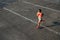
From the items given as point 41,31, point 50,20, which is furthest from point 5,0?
point 41,31

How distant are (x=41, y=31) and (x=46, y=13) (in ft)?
23.1

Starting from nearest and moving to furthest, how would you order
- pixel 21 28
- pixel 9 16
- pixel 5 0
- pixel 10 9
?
pixel 21 28 → pixel 9 16 → pixel 10 9 → pixel 5 0

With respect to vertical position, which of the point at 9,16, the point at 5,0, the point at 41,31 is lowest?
the point at 5,0

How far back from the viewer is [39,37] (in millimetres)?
16641

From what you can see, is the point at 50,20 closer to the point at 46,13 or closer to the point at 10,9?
the point at 46,13

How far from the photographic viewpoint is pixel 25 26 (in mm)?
A: 19938

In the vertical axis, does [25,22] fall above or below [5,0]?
above

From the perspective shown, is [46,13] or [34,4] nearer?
[46,13]

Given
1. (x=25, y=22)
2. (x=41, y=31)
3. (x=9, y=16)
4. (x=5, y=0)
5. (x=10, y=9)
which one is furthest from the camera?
(x=5, y=0)

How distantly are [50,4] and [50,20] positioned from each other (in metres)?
8.23

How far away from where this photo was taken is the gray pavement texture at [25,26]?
56.0 feet

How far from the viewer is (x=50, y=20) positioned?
21359 mm

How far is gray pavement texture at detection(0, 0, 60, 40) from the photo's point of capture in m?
17.1

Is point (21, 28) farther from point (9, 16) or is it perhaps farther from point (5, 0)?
point (5, 0)
